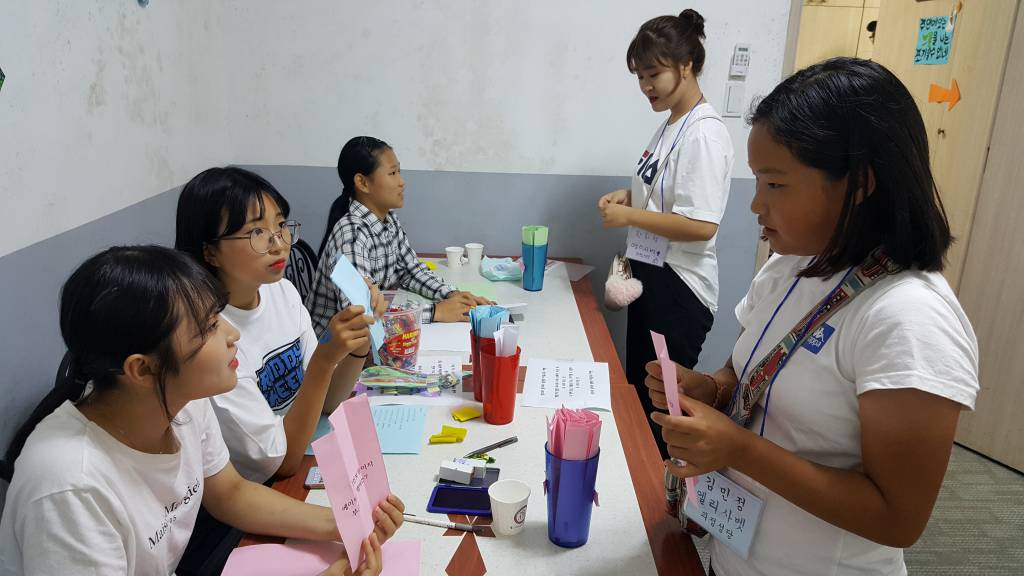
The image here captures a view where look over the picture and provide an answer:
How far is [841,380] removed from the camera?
32.9 inches

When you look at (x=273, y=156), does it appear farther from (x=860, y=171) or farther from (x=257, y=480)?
(x=860, y=171)

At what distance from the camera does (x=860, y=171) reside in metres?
0.82

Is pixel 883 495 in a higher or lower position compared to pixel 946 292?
lower

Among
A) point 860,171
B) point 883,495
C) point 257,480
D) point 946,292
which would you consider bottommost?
point 257,480

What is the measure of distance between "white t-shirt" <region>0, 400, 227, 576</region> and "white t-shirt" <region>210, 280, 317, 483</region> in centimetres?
23

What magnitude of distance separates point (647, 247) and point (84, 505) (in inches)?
73.3

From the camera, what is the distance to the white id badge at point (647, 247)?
7.41ft

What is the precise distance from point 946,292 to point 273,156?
2.81 meters

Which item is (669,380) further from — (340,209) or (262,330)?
(340,209)

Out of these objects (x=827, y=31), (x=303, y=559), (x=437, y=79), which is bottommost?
(x=303, y=559)

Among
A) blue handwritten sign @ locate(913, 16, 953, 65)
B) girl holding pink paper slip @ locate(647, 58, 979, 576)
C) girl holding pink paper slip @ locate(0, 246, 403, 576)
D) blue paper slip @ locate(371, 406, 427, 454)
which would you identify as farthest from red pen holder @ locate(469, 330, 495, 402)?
blue handwritten sign @ locate(913, 16, 953, 65)

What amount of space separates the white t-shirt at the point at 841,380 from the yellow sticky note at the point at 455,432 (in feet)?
1.81

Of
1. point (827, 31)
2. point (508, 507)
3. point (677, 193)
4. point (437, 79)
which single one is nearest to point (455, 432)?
point (508, 507)

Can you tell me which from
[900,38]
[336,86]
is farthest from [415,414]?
[900,38]
